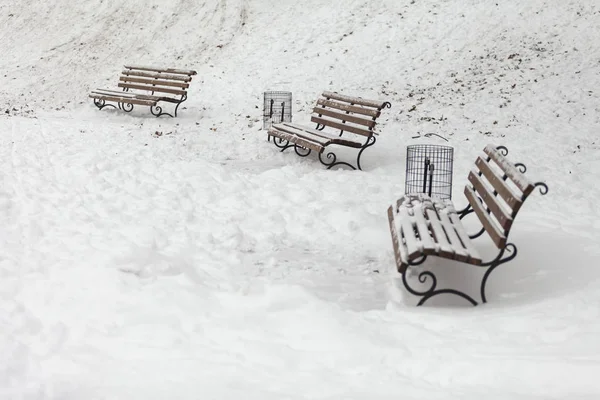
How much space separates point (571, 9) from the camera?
1320cm

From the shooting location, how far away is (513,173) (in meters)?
4.56

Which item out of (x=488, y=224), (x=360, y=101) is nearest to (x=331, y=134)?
(x=360, y=101)

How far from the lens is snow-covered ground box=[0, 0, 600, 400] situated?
3.52 m

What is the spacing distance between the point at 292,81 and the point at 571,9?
19.5 feet

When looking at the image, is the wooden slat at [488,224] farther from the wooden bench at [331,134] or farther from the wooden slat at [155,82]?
the wooden slat at [155,82]

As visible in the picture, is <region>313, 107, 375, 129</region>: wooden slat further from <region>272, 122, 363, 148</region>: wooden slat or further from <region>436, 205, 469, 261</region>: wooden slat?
<region>436, 205, 469, 261</region>: wooden slat

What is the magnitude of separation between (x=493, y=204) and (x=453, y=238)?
0.40m

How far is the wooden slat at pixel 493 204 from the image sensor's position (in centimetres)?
423

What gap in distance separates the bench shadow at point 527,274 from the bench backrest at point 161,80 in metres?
7.23

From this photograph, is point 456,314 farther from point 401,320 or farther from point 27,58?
point 27,58

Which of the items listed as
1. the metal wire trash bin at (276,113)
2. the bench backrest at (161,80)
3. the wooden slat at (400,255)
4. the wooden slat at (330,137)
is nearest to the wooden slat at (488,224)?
the wooden slat at (400,255)

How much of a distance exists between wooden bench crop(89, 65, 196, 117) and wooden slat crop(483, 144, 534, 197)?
684 cm

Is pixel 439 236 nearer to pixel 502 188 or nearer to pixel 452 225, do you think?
Result: pixel 452 225

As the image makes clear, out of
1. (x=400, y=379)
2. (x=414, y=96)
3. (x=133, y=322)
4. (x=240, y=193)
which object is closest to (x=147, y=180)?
(x=240, y=193)
